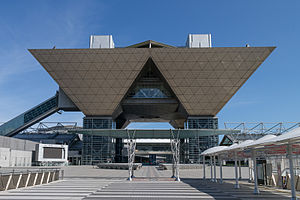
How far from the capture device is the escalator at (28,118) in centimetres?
5375

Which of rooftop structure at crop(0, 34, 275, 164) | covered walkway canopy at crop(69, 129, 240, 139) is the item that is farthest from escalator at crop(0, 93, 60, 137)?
covered walkway canopy at crop(69, 129, 240, 139)

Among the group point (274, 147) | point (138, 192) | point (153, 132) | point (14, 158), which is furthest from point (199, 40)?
point (138, 192)

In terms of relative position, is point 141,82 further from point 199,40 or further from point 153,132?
point 153,132

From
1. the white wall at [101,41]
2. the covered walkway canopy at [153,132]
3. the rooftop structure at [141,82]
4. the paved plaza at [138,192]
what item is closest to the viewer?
the paved plaza at [138,192]

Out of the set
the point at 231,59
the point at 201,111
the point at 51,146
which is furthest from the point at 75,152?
the point at 231,59

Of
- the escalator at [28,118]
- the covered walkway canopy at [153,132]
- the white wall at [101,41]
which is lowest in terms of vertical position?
the covered walkway canopy at [153,132]

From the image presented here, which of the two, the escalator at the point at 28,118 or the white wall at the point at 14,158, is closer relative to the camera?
the white wall at the point at 14,158

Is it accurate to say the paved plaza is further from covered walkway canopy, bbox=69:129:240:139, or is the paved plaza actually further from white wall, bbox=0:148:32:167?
white wall, bbox=0:148:32:167

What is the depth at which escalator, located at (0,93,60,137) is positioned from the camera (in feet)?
176

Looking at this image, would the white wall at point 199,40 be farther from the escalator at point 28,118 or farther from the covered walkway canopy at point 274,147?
the covered walkway canopy at point 274,147

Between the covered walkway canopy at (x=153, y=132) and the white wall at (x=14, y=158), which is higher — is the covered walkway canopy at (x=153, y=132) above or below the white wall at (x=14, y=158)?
above

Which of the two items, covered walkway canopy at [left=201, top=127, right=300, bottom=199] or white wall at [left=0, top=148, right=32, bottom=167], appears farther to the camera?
white wall at [left=0, top=148, right=32, bottom=167]

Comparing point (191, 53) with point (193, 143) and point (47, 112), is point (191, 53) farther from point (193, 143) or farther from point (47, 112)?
point (47, 112)

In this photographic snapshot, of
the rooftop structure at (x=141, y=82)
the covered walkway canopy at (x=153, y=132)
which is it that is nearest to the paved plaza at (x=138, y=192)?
the covered walkway canopy at (x=153, y=132)
